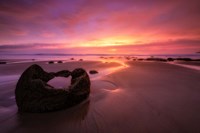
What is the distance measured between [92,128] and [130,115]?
1.10 m

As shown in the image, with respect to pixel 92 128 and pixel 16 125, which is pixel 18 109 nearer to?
pixel 16 125

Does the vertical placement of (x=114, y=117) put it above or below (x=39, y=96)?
below

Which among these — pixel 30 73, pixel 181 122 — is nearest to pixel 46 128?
pixel 30 73

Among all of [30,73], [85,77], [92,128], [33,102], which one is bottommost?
[92,128]

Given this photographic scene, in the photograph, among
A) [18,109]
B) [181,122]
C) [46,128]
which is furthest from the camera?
[18,109]

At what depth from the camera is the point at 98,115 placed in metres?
3.17

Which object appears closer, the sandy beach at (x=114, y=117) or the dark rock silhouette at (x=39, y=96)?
the sandy beach at (x=114, y=117)

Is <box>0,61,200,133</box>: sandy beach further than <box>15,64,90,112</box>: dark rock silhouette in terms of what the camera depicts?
No

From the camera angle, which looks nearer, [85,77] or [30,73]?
[30,73]

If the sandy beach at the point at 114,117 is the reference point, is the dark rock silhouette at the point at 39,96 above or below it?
above

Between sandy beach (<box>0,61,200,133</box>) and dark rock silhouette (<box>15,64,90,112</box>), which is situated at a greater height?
dark rock silhouette (<box>15,64,90,112</box>)

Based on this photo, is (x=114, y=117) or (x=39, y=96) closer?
(x=114, y=117)

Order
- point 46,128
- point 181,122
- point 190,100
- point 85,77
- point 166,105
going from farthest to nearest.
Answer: point 85,77 < point 190,100 < point 166,105 < point 181,122 < point 46,128

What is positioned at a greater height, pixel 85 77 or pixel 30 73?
pixel 30 73
